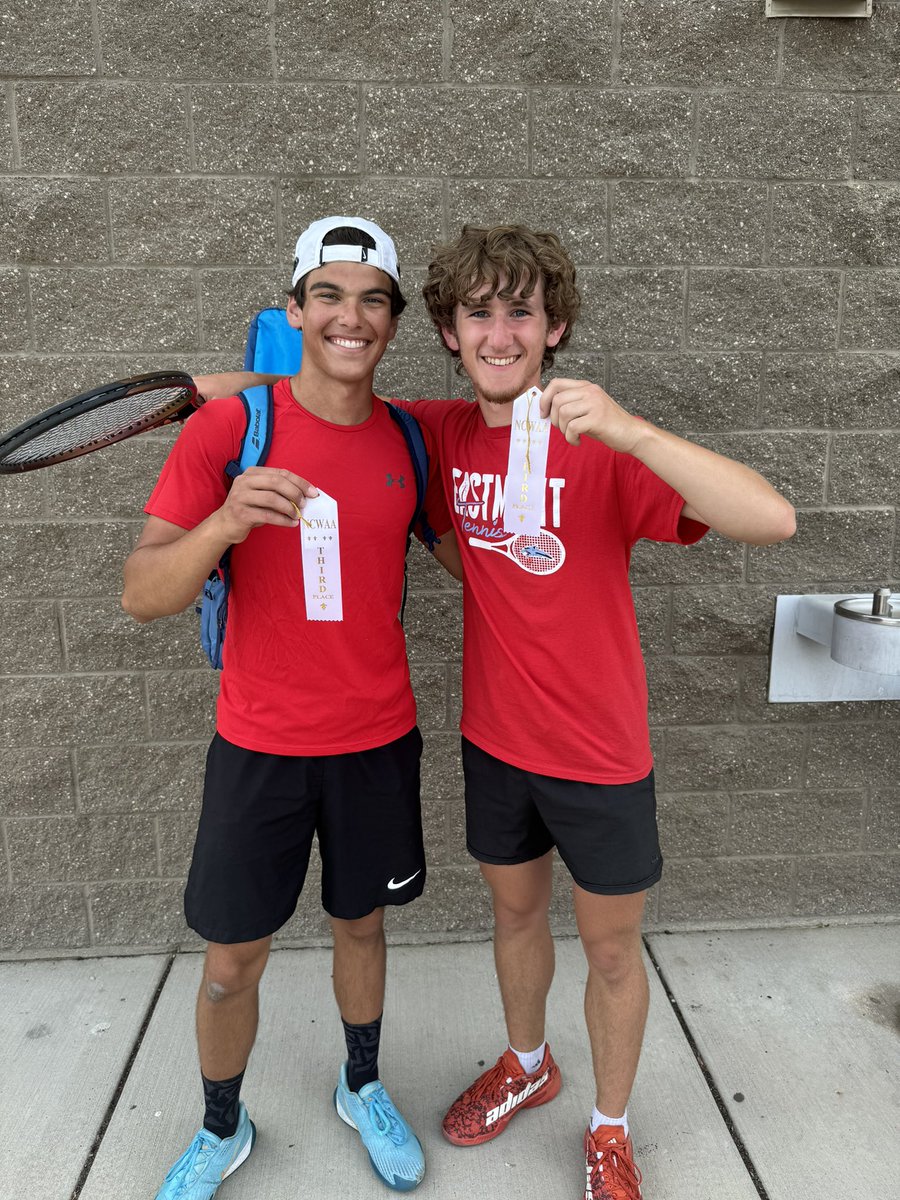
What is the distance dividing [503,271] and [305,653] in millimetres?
971

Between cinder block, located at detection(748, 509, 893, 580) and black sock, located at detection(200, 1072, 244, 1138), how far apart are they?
2219mm

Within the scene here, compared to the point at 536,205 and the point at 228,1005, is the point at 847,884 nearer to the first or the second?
the point at 228,1005

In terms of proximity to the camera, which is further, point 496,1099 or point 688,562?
point 688,562

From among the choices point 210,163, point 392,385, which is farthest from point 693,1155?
point 210,163

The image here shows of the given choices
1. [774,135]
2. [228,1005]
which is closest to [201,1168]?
[228,1005]

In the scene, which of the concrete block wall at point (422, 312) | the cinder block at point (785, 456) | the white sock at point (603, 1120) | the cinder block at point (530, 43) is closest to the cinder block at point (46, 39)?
the concrete block wall at point (422, 312)

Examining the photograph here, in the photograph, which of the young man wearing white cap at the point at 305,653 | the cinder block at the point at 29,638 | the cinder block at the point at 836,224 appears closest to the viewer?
the young man wearing white cap at the point at 305,653

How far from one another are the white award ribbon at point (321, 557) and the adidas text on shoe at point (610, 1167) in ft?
4.69

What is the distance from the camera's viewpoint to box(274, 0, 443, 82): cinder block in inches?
113

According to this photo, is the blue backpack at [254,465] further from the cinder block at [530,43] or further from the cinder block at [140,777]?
the cinder block at [530,43]

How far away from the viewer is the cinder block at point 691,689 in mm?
3311

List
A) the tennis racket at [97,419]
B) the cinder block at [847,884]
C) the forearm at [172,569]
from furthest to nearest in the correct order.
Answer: the cinder block at [847,884] → the forearm at [172,569] → the tennis racket at [97,419]

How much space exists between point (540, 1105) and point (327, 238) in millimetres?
2339

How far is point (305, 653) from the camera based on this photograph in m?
2.18
